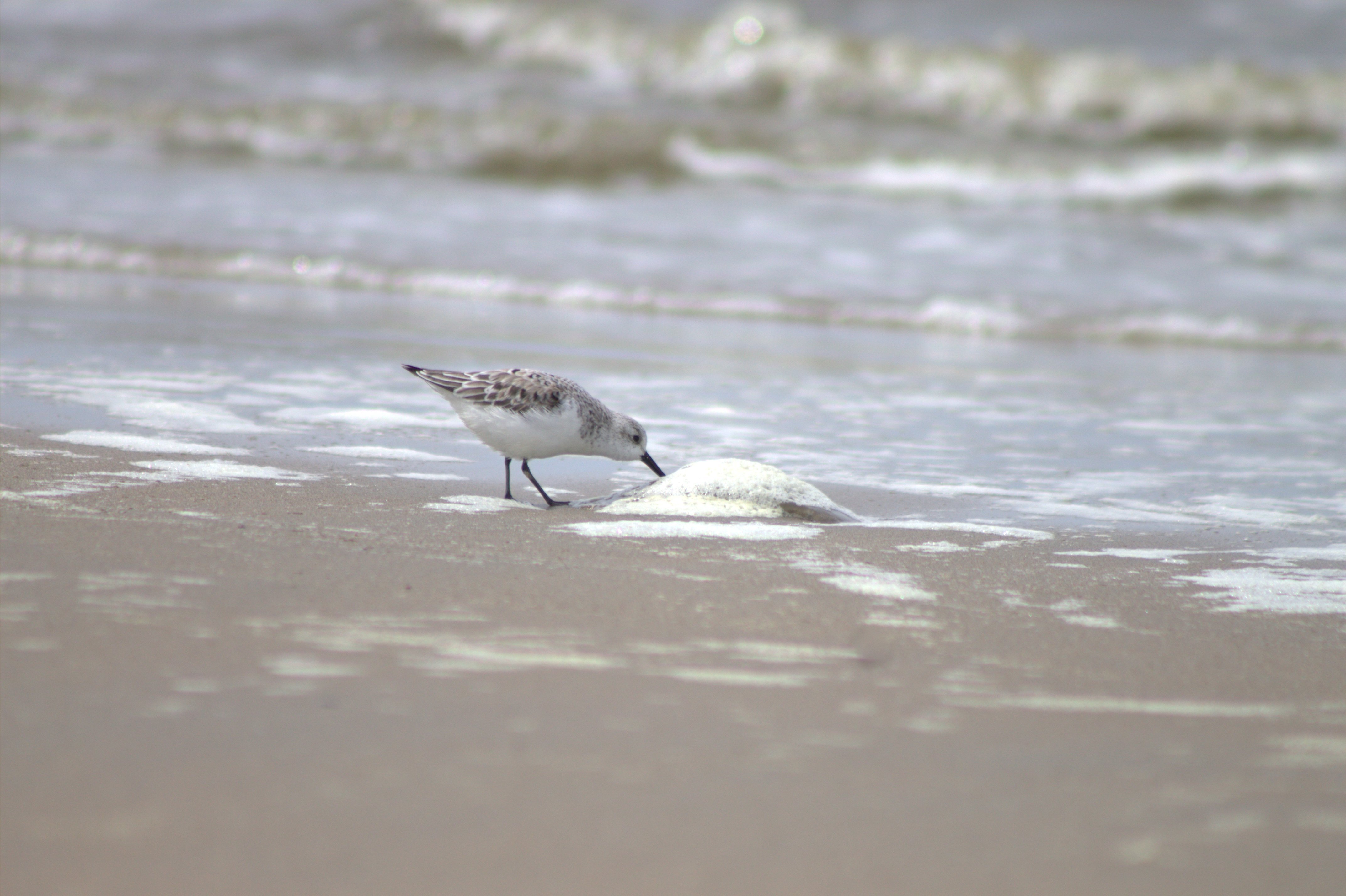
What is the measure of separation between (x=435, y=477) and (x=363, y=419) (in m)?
0.95

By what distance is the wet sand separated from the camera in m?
2.02

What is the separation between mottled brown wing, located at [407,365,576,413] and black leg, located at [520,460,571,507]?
0.28m

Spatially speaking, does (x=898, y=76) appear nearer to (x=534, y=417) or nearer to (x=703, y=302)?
(x=703, y=302)

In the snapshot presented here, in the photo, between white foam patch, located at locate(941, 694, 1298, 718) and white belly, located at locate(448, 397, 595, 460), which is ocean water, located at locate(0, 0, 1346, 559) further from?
white foam patch, located at locate(941, 694, 1298, 718)

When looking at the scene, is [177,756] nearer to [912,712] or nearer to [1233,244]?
[912,712]

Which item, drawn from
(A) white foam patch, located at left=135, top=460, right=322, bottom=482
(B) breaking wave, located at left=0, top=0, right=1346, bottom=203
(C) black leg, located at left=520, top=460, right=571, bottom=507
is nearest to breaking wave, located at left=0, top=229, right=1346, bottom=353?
(B) breaking wave, located at left=0, top=0, right=1346, bottom=203

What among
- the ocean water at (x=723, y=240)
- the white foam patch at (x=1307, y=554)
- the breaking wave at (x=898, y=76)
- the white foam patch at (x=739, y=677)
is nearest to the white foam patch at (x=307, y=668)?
the white foam patch at (x=739, y=677)

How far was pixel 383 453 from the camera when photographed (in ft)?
16.9

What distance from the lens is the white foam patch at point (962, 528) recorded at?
4.34m

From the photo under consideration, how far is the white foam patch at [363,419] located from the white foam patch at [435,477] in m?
0.70

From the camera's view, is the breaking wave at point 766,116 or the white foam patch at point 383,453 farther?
the breaking wave at point 766,116

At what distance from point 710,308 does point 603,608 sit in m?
6.91

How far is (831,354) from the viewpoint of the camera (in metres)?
8.37

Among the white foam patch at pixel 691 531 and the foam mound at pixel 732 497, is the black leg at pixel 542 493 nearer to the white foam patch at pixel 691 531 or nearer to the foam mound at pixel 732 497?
the foam mound at pixel 732 497
